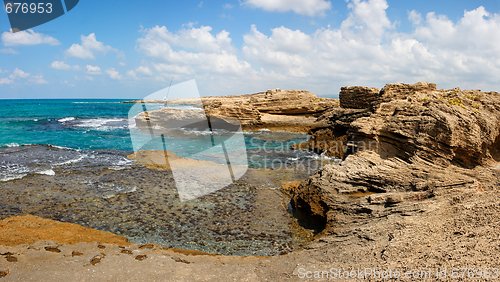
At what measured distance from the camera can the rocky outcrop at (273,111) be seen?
53.8 meters

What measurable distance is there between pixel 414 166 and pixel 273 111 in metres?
40.8

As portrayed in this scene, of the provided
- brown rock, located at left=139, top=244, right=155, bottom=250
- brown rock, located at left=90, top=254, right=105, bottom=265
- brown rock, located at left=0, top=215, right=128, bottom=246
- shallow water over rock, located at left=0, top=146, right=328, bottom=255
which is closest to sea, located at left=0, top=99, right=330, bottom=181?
shallow water over rock, located at left=0, top=146, right=328, bottom=255

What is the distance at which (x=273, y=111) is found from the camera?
5650 cm

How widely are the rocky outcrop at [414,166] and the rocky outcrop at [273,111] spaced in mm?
32350

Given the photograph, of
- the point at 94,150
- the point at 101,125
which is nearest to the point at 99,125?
the point at 101,125

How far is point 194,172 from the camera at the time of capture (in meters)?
25.2

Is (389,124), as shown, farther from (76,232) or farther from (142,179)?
(76,232)

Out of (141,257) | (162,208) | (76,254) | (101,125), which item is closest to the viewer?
(141,257)

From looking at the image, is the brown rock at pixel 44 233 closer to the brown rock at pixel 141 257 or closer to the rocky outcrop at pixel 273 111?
the brown rock at pixel 141 257

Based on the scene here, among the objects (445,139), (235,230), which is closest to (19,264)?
(235,230)

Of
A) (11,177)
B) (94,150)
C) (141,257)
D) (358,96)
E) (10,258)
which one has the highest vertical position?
(358,96)

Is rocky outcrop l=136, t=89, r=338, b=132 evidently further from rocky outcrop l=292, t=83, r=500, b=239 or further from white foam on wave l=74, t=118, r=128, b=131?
rocky outcrop l=292, t=83, r=500, b=239

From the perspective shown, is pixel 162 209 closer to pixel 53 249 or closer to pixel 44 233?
pixel 44 233

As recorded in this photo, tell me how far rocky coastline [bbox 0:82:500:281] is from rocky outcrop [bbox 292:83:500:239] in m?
0.05
